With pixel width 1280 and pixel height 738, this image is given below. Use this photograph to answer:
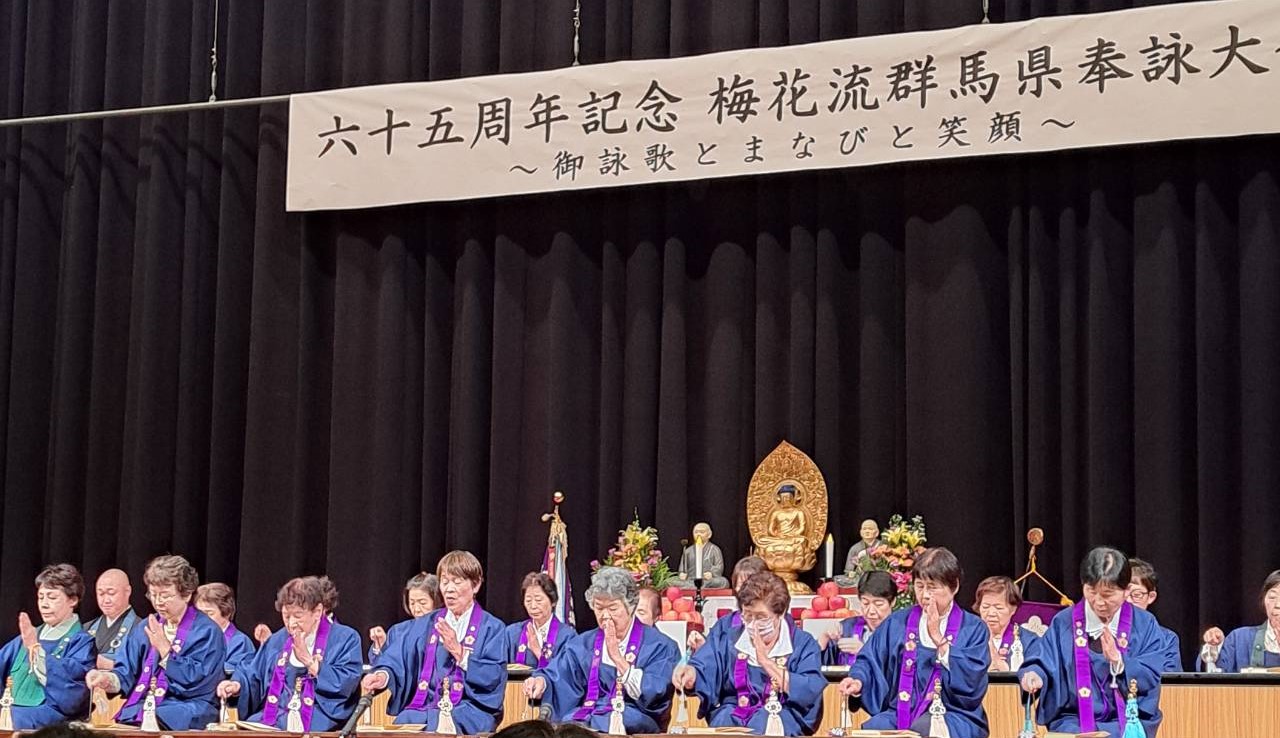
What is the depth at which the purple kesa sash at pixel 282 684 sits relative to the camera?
7.01m

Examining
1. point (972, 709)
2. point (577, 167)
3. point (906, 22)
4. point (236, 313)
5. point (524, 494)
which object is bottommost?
point (972, 709)

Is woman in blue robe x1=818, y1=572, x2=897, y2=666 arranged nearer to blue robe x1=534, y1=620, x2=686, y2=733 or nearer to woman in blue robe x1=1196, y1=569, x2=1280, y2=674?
blue robe x1=534, y1=620, x2=686, y2=733

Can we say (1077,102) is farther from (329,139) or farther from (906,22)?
(329,139)

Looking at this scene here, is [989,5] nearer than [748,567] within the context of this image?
No

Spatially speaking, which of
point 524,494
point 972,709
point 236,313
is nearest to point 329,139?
point 236,313

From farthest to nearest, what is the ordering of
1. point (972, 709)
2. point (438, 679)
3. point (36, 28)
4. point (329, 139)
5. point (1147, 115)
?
1. point (36, 28)
2. point (329, 139)
3. point (1147, 115)
4. point (438, 679)
5. point (972, 709)

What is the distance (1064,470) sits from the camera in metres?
8.54

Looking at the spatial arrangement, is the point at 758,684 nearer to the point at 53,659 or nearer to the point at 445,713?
the point at 445,713

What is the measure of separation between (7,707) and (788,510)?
3811 mm

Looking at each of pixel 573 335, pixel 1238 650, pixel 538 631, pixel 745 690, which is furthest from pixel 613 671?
pixel 573 335

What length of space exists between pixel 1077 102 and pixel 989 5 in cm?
96

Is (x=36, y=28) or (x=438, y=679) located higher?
(x=36, y=28)

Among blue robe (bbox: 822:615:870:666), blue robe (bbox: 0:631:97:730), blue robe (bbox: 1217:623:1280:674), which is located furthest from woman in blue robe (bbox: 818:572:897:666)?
blue robe (bbox: 0:631:97:730)

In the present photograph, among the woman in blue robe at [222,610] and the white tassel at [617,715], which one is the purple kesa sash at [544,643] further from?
the woman in blue robe at [222,610]
